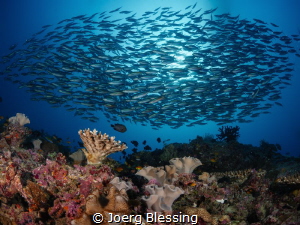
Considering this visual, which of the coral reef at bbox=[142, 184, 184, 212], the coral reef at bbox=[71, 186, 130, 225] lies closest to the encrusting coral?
the coral reef at bbox=[142, 184, 184, 212]

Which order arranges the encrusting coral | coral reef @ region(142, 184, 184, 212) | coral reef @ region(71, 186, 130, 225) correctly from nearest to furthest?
1. coral reef @ region(71, 186, 130, 225)
2. coral reef @ region(142, 184, 184, 212)
3. the encrusting coral

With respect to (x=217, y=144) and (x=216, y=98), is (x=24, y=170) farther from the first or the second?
(x=216, y=98)

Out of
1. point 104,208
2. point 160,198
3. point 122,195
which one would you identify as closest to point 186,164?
point 160,198

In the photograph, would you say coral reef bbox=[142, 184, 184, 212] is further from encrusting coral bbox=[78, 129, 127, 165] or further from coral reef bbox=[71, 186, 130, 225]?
encrusting coral bbox=[78, 129, 127, 165]

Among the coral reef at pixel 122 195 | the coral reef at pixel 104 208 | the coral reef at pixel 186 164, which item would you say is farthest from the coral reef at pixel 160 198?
the coral reef at pixel 186 164

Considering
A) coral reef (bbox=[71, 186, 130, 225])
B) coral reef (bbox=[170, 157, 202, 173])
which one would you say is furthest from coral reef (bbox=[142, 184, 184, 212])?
coral reef (bbox=[170, 157, 202, 173])

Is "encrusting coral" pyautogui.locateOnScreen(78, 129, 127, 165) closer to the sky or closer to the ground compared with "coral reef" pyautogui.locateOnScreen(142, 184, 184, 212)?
closer to the sky

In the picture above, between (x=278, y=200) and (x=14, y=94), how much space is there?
3814 inches

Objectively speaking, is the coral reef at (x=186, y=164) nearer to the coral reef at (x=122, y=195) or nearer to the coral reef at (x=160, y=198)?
the coral reef at (x=122, y=195)

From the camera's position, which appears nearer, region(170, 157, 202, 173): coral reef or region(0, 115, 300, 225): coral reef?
region(0, 115, 300, 225): coral reef

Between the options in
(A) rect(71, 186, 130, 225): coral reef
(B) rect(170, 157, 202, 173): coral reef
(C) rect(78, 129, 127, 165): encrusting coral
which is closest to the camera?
(A) rect(71, 186, 130, 225): coral reef

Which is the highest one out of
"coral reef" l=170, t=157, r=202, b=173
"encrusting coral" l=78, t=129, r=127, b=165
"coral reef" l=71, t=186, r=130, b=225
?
"encrusting coral" l=78, t=129, r=127, b=165

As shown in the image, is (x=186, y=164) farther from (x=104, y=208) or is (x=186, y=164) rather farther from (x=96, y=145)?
(x=104, y=208)

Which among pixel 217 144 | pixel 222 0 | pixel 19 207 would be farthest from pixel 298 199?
pixel 222 0
